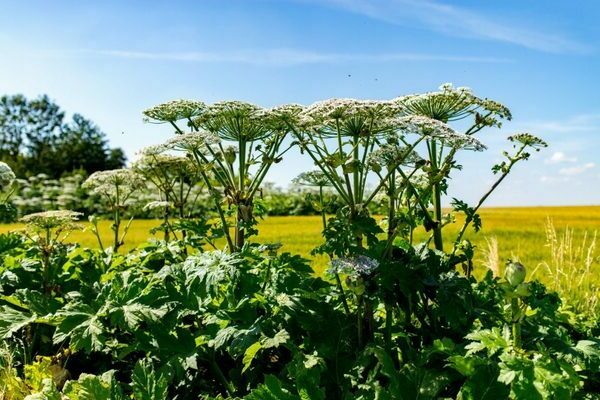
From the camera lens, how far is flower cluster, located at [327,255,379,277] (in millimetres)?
2742

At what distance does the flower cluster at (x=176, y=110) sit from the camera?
3779 millimetres

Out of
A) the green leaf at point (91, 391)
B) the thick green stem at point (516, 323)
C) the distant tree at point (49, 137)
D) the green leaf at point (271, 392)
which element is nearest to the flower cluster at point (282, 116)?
the green leaf at point (271, 392)

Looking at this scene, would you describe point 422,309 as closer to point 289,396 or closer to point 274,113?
point 289,396

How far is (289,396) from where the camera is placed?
2.66m

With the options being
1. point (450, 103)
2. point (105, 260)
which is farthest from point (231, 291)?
point (105, 260)

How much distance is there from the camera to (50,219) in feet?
14.4

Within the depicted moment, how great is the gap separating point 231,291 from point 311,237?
993cm

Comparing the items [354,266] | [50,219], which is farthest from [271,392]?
[50,219]

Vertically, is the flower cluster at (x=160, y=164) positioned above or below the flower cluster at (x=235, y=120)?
below

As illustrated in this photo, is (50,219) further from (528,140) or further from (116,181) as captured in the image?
Answer: (528,140)

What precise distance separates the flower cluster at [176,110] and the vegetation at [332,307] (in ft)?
0.04

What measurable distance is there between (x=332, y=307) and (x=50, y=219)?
2.33m

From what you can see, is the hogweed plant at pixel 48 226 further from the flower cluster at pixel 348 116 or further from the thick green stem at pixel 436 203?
the thick green stem at pixel 436 203

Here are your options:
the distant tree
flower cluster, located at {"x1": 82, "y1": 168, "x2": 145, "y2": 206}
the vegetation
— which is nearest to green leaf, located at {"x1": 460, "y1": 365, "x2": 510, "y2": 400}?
the vegetation
